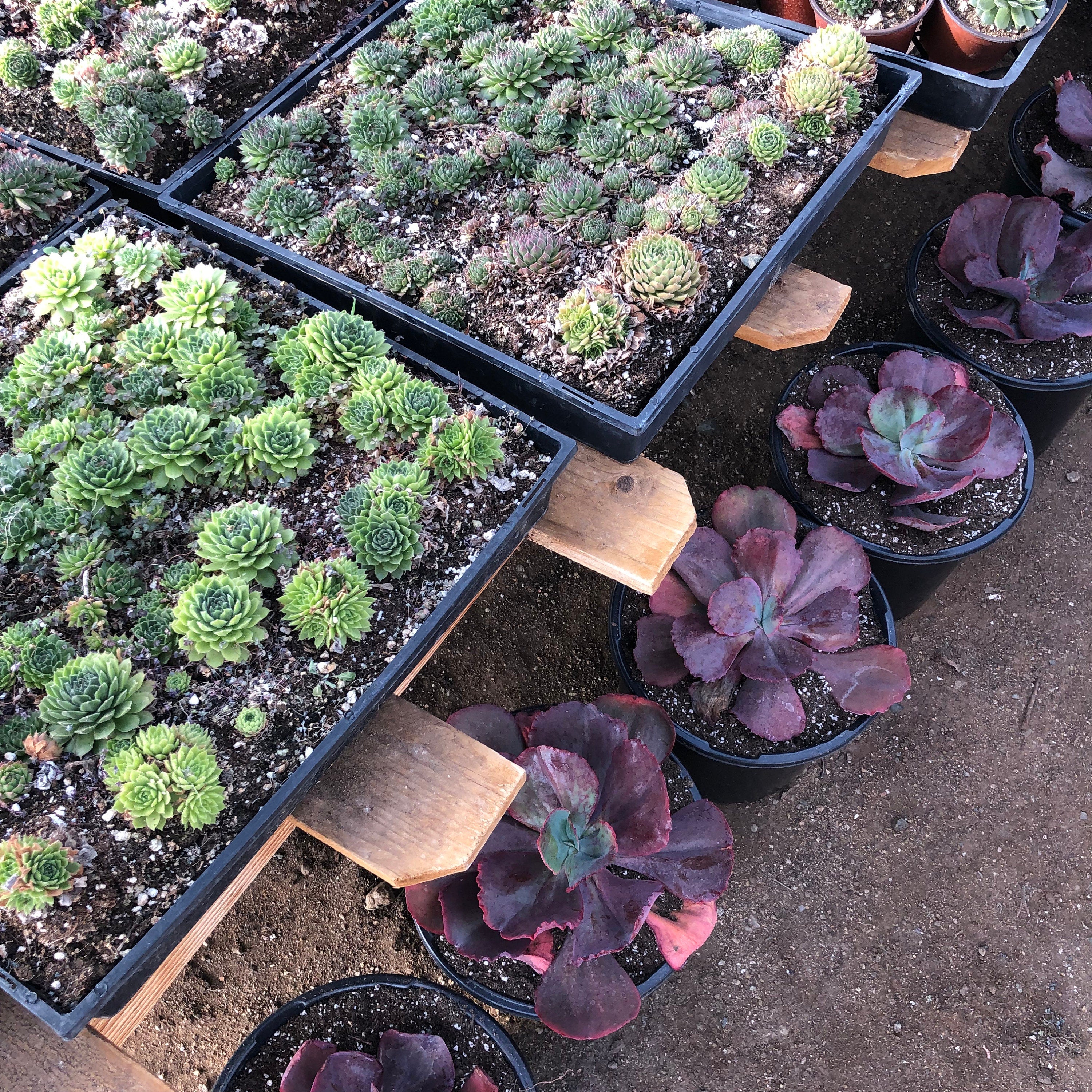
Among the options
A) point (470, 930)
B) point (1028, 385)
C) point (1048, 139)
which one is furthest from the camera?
point (1048, 139)

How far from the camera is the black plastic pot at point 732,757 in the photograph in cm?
188

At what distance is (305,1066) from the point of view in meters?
1.47

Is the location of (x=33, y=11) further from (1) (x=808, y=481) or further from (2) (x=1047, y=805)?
(2) (x=1047, y=805)

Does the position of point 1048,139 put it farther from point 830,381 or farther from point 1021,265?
point 830,381

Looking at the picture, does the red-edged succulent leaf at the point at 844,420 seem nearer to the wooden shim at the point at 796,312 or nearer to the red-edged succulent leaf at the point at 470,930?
the wooden shim at the point at 796,312

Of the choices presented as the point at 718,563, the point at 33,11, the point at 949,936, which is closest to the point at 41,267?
the point at 33,11

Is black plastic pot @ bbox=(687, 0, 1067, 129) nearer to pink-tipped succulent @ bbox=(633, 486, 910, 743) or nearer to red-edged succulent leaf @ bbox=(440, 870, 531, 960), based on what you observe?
pink-tipped succulent @ bbox=(633, 486, 910, 743)

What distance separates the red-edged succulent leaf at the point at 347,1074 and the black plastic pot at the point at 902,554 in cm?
149

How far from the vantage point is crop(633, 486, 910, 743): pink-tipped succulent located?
5.97ft

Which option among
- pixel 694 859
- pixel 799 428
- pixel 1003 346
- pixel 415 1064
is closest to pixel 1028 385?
pixel 1003 346

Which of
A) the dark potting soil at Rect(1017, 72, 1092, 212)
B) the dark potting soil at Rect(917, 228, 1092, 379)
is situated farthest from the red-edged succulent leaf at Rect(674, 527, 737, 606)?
the dark potting soil at Rect(1017, 72, 1092, 212)

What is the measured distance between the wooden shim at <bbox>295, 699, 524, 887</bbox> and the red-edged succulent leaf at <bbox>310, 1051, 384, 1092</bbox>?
349 mm

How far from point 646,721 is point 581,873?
0.35 metres

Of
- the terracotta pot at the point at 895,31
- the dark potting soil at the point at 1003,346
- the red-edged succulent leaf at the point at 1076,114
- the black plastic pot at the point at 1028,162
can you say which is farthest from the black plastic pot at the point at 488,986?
the red-edged succulent leaf at the point at 1076,114
